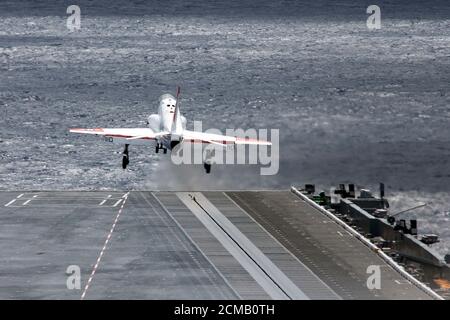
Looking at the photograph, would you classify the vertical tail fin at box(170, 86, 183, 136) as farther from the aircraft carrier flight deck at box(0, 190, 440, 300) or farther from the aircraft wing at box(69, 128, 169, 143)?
the aircraft carrier flight deck at box(0, 190, 440, 300)

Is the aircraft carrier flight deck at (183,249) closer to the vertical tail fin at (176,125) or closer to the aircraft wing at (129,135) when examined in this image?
the aircraft wing at (129,135)

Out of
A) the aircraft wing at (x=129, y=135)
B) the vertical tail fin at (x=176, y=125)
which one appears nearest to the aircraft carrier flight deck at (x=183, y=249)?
the aircraft wing at (x=129, y=135)

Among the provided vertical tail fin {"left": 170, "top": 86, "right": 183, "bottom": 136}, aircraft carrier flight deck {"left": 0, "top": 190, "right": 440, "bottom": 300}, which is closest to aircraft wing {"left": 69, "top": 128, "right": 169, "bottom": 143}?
vertical tail fin {"left": 170, "top": 86, "right": 183, "bottom": 136}

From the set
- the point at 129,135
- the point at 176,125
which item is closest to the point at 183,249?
the point at 176,125

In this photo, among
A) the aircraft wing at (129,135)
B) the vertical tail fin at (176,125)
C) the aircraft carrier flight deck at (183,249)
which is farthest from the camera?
the aircraft wing at (129,135)

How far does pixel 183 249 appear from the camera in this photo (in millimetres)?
147250

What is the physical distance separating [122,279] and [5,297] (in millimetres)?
13528

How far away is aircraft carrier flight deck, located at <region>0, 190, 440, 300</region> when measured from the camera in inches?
4985

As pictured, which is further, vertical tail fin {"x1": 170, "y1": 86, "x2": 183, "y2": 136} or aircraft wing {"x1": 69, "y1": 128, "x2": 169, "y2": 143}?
aircraft wing {"x1": 69, "y1": 128, "x2": 169, "y2": 143}

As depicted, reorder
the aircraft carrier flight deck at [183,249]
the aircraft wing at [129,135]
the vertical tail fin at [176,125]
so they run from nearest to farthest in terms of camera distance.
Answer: the aircraft carrier flight deck at [183,249] < the vertical tail fin at [176,125] < the aircraft wing at [129,135]

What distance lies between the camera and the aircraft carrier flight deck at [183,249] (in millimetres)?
126625

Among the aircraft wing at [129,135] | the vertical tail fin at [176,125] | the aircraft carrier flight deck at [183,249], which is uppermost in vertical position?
the vertical tail fin at [176,125]
